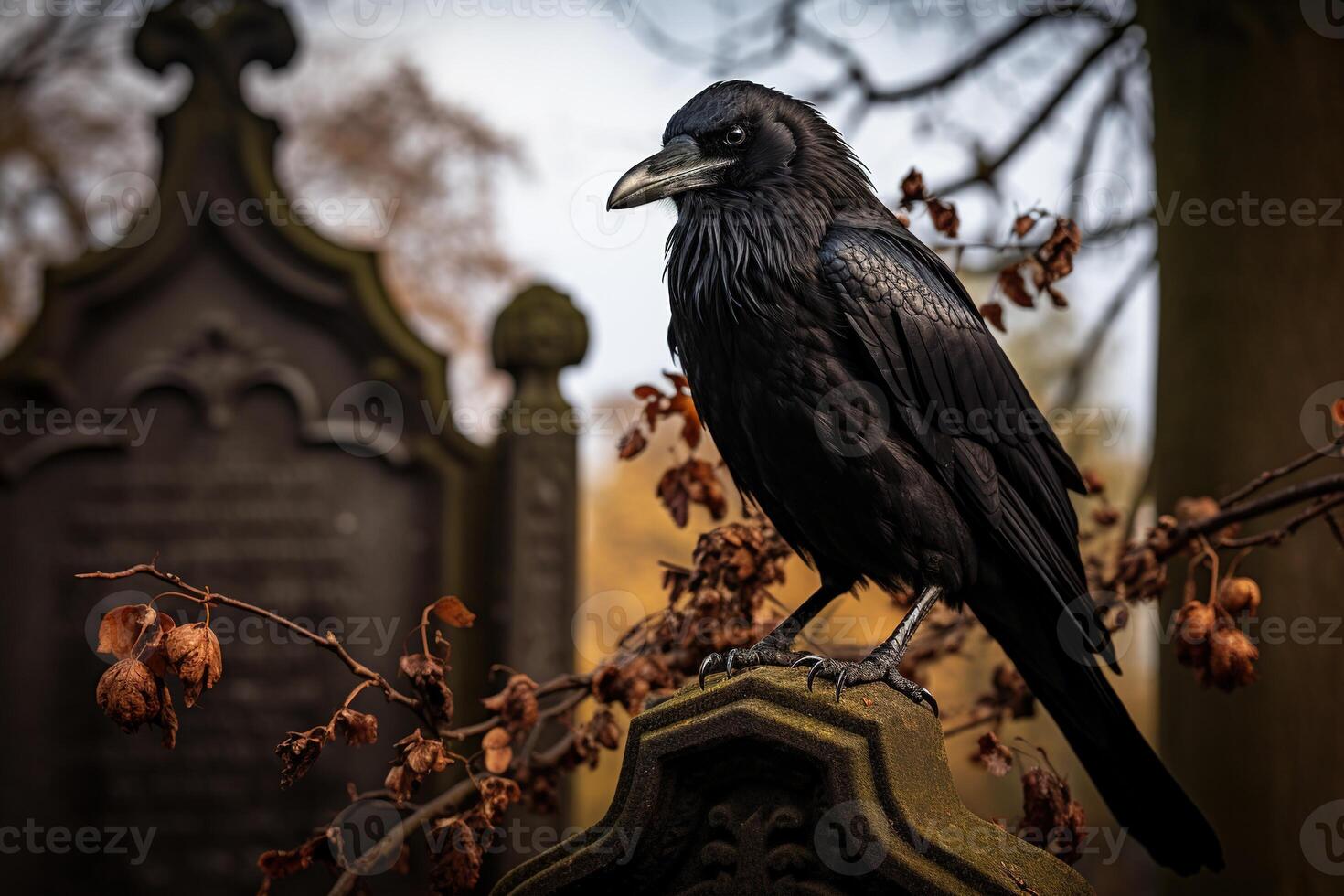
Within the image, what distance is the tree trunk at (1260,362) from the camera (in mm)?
3836

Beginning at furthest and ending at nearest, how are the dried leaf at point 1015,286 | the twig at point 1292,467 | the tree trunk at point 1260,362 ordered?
the tree trunk at point 1260,362
the dried leaf at point 1015,286
the twig at point 1292,467

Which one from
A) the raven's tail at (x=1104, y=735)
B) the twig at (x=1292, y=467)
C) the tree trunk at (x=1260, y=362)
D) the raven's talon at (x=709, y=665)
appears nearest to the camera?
the raven's talon at (x=709, y=665)

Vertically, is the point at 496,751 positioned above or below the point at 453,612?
below

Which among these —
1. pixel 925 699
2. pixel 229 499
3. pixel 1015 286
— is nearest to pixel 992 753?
pixel 925 699

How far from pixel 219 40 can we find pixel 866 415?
4359 millimetres

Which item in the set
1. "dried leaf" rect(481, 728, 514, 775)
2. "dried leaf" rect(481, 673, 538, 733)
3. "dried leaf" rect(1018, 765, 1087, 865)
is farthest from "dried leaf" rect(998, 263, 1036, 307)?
"dried leaf" rect(481, 728, 514, 775)

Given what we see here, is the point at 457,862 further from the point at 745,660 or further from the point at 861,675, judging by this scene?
the point at 861,675

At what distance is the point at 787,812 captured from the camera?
6.63 feet

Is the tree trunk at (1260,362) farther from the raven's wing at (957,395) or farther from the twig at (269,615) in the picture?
the twig at (269,615)

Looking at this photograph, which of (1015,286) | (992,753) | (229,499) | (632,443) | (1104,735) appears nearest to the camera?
(1104,735)

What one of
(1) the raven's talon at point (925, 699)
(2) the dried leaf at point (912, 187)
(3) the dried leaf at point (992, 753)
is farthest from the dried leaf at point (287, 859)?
(2) the dried leaf at point (912, 187)

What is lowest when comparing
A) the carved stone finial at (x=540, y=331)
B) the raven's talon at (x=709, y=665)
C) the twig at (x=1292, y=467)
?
the raven's talon at (x=709, y=665)

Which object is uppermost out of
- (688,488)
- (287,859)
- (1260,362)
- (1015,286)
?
(1260,362)

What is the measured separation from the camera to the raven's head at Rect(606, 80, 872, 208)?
2.33 m
